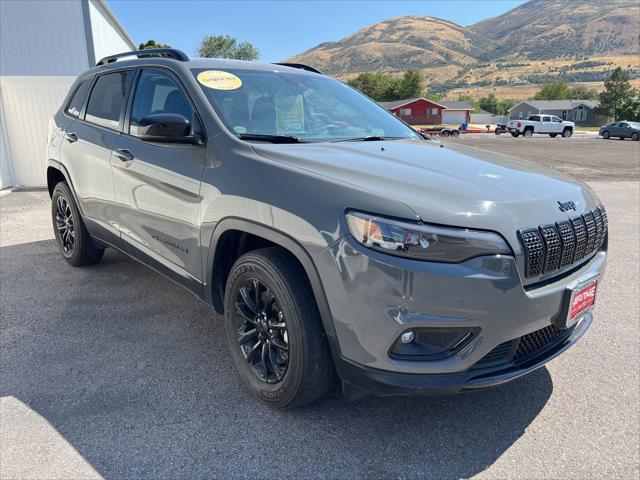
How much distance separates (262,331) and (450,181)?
48.4 inches

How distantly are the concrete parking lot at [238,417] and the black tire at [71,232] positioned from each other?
994 mm

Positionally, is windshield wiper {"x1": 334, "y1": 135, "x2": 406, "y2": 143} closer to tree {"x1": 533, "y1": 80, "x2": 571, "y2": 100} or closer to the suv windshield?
the suv windshield

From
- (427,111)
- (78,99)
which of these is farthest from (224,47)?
(78,99)

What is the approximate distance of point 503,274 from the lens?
6.85ft

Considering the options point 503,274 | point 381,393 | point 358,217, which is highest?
point 358,217

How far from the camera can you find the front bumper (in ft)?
6.73

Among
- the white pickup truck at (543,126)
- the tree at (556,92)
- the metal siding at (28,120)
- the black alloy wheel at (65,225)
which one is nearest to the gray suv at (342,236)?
the black alloy wheel at (65,225)

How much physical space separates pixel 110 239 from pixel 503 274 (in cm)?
320

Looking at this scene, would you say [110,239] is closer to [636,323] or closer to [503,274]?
[503,274]

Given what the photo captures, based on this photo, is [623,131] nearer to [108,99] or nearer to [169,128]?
[108,99]

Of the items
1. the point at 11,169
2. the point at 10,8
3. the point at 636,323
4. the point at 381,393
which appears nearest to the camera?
the point at 381,393

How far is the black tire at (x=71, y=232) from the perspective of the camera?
4688 mm

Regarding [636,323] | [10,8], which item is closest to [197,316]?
[636,323]

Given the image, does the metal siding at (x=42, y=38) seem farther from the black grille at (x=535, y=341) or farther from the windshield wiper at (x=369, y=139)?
the black grille at (x=535, y=341)
